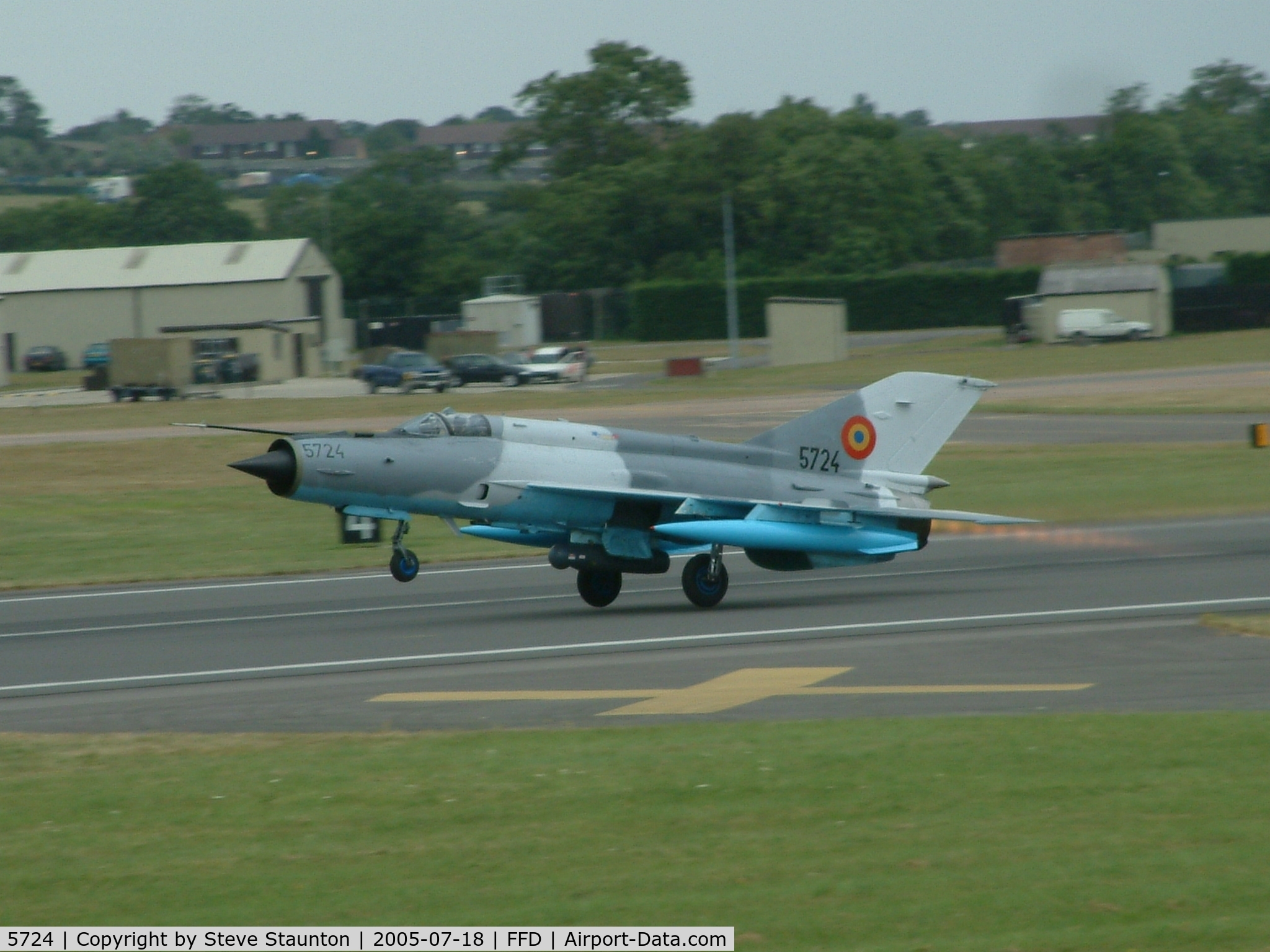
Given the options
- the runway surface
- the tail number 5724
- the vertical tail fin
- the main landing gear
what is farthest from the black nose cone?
the tail number 5724

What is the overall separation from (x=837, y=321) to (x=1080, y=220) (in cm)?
6608

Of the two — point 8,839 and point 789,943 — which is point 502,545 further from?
point 789,943

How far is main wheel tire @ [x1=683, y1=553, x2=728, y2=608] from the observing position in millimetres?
19656

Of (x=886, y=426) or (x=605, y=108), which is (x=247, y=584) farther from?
(x=605, y=108)

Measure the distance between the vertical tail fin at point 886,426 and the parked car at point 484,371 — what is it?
4830 centimetres

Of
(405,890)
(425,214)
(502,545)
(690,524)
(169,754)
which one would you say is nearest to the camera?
(405,890)

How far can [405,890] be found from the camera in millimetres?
7918

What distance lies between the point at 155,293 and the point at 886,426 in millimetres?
76605

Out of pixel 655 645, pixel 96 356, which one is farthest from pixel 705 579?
pixel 96 356

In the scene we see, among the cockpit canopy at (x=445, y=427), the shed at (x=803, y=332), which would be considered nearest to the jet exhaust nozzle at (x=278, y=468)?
the cockpit canopy at (x=445, y=427)

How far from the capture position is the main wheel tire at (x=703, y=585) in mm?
19656

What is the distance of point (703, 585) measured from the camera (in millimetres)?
19641

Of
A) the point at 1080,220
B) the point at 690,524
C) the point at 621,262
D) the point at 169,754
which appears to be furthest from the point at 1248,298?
the point at 169,754

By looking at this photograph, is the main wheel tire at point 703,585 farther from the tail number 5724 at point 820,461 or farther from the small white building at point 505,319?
the small white building at point 505,319
